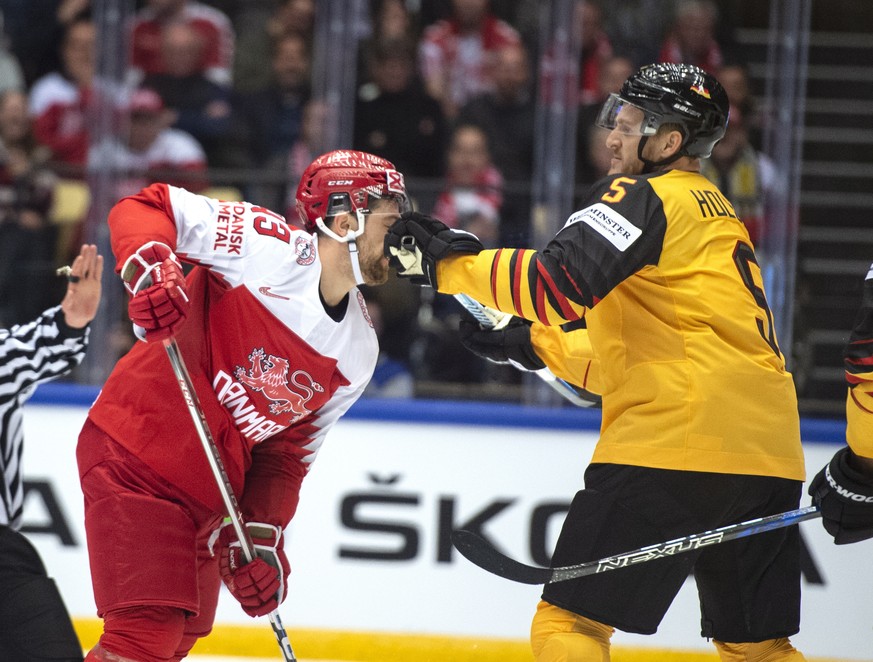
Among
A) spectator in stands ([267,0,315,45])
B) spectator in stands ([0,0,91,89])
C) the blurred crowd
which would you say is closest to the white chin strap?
the blurred crowd

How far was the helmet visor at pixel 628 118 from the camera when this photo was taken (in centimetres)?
246

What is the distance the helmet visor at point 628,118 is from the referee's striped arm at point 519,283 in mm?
341

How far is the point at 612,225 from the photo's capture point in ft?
7.48

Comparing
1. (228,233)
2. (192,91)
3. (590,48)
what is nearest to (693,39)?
(590,48)

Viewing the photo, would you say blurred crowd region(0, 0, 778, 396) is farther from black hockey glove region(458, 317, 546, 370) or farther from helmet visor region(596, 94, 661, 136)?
helmet visor region(596, 94, 661, 136)

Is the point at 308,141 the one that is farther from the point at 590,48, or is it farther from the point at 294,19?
the point at 590,48

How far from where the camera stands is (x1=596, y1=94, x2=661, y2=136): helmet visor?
8.06 feet

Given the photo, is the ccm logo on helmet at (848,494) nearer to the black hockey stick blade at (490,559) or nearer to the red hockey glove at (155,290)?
the black hockey stick blade at (490,559)

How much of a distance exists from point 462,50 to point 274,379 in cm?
299

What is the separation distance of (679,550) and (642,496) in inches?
4.8

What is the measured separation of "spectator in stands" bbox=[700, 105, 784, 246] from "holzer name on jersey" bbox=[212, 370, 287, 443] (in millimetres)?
2325

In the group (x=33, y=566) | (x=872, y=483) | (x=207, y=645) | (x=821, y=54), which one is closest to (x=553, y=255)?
(x=872, y=483)

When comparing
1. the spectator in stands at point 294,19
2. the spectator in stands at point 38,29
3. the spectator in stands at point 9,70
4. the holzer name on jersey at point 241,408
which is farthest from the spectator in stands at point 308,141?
the holzer name on jersey at point 241,408

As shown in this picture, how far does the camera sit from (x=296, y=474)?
2762 millimetres
